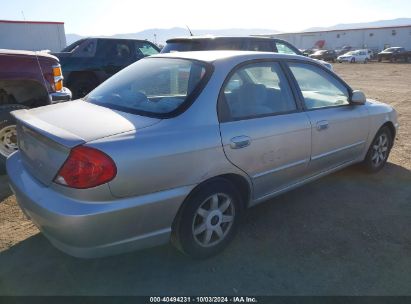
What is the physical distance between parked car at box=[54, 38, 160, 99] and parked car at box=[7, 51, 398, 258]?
5.46 m

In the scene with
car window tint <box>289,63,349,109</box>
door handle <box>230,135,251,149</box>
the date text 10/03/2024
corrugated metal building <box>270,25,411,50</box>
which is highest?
corrugated metal building <box>270,25,411,50</box>

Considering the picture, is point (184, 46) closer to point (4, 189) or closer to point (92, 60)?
point (92, 60)

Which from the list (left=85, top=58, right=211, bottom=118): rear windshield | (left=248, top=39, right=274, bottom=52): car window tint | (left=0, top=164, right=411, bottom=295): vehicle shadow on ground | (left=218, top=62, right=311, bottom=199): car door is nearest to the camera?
(left=0, top=164, right=411, bottom=295): vehicle shadow on ground

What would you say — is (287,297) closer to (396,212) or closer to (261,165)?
(261,165)

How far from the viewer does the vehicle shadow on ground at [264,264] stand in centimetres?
263

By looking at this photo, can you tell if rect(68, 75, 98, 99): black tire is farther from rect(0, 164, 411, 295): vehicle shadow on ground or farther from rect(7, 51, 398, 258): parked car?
rect(0, 164, 411, 295): vehicle shadow on ground

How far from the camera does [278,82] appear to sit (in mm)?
3396

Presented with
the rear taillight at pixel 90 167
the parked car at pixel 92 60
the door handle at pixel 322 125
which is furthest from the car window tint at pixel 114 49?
the rear taillight at pixel 90 167

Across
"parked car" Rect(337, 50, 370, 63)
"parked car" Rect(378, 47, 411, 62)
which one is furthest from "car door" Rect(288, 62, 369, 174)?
"parked car" Rect(378, 47, 411, 62)

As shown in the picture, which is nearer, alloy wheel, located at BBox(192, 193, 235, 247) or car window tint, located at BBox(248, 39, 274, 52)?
alloy wheel, located at BBox(192, 193, 235, 247)

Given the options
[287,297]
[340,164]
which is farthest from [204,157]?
[340,164]

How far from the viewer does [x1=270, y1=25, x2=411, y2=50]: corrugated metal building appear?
4722 cm

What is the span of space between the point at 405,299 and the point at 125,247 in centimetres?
198

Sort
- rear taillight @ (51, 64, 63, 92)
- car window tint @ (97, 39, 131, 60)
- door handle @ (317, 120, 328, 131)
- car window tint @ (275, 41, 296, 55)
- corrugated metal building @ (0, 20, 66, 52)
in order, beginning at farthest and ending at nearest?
corrugated metal building @ (0, 20, 66, 52) → car window tint @ (275, 41, 296, 55) → car window tint @ (97, 39, 131, 60) → rear taillight @ (51, 64, 63, 92) → door handle @ (317, 120, 328, 131)
